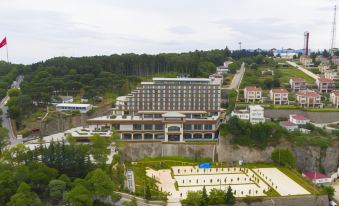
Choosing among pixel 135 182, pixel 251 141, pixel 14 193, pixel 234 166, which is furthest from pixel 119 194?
pixel 251 141

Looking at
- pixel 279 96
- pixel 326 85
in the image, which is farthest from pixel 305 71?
pixel 279 96

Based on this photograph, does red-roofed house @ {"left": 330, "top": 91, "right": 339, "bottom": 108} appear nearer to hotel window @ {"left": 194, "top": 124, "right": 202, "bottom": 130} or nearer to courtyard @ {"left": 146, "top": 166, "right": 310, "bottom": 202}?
courtyard @ {"left": 146, "top": 166, "right": 310, "bottom": 202}

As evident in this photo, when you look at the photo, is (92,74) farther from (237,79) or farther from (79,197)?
(79,197)

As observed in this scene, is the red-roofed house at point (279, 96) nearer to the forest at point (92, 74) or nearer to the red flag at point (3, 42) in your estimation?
the forest at point (92, 74)

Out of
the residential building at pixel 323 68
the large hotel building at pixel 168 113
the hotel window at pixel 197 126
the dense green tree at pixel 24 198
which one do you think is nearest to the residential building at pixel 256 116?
the large hotel building at pixel 168 113

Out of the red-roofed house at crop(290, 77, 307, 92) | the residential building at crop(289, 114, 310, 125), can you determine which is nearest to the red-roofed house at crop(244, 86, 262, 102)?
the residential building at crop(289, 114, 310, 125)
